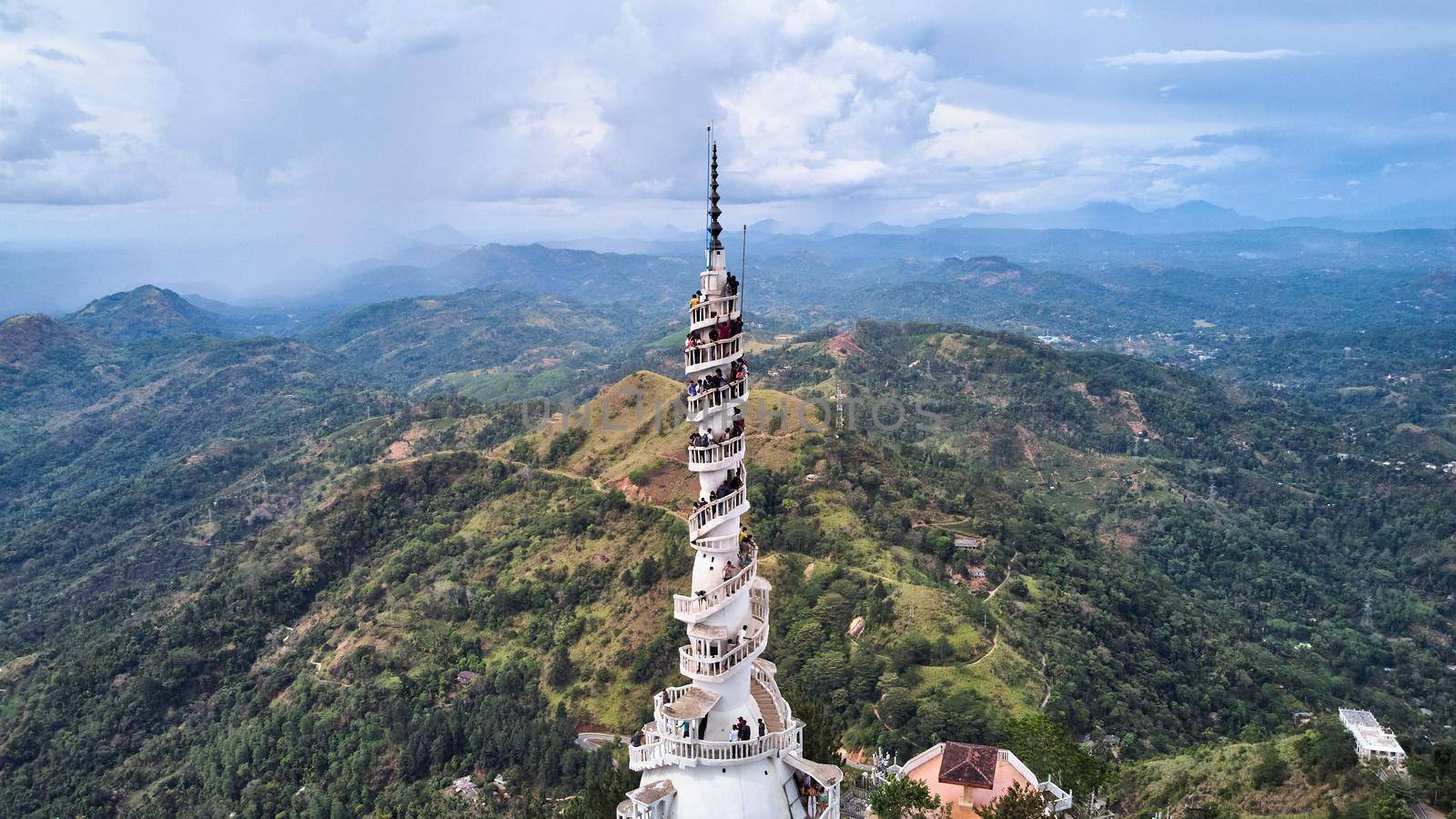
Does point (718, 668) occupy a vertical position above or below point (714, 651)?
below

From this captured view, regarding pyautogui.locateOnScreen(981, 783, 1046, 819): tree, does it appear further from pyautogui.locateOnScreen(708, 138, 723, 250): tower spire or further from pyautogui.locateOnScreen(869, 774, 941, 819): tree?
pyautogui.locateOnScreen(708, 138, 723, 250): tower spire

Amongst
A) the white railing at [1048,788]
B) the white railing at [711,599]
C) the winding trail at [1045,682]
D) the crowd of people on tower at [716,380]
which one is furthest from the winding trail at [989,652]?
the crowd of people on tower at [716,380]

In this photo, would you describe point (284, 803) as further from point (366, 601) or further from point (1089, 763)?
point (1089, 763)

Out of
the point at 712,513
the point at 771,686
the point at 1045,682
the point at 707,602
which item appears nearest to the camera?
the point at 707,602

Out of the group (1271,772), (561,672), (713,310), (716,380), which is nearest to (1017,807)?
(1271,772)

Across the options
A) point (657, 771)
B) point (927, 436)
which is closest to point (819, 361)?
point (927, 436)

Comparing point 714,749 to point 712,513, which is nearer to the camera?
point 714,749

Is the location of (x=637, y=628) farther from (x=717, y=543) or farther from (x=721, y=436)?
(x=721, y=436)

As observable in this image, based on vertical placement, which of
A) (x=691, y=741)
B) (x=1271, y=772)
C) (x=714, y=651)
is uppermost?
(x=714, y=651)
